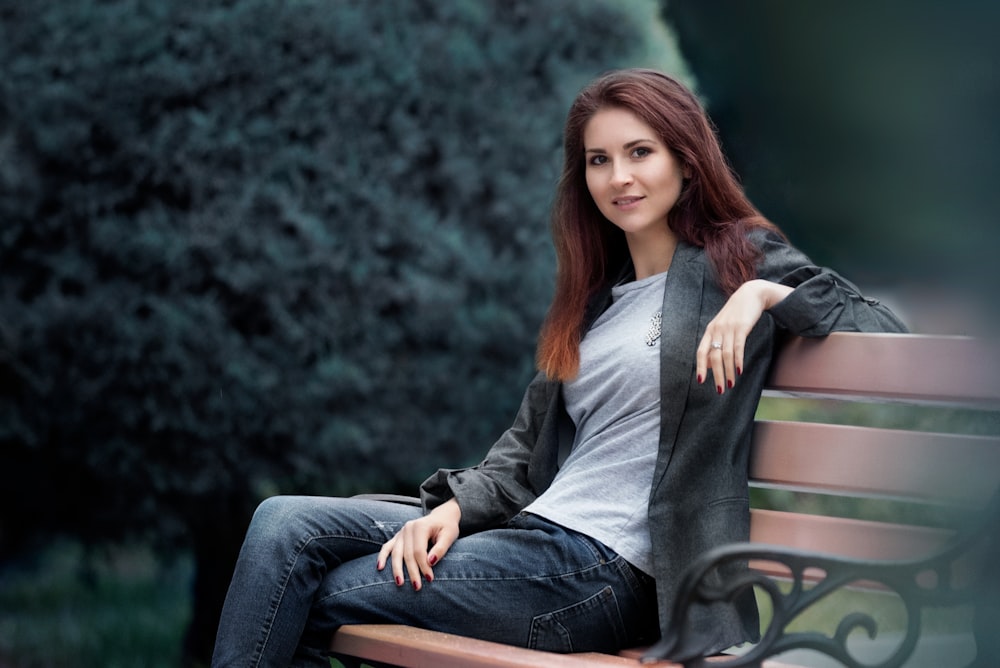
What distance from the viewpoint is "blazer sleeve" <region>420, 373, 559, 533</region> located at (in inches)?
84.0

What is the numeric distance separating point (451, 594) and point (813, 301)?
2.55ft

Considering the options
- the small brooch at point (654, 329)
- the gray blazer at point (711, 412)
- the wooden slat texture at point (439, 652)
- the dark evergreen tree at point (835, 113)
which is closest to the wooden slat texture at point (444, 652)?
the wooden slat texture at point (439, 652)

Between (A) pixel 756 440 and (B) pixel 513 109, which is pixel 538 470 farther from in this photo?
(B) pixel 513 109

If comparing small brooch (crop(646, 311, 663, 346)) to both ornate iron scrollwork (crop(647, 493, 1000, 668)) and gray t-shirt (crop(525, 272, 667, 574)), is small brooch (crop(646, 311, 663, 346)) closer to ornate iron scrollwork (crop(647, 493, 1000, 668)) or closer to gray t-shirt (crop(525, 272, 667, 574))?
gray t-shirt (crop(525, 272, 667, 574))

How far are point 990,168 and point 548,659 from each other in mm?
1316

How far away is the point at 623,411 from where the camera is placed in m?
2.07

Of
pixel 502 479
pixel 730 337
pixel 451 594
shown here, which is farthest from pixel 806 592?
pixel 502 479

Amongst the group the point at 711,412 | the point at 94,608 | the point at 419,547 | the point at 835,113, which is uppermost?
the point at 835,113

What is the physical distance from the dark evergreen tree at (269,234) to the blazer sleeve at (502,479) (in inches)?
68.2

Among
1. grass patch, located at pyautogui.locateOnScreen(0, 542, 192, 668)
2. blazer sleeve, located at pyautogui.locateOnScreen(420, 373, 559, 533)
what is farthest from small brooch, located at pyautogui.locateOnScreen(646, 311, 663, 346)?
grass patch, located at pyautogui.locateOnScreen(0, 542, 192, 668)

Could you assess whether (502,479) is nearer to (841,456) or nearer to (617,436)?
(617,436)

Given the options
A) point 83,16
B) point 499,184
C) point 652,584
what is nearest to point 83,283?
point 83,16

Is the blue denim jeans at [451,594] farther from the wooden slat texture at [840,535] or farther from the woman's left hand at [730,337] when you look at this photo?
the woman's left hand at [730,337]

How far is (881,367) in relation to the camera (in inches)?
75.4
